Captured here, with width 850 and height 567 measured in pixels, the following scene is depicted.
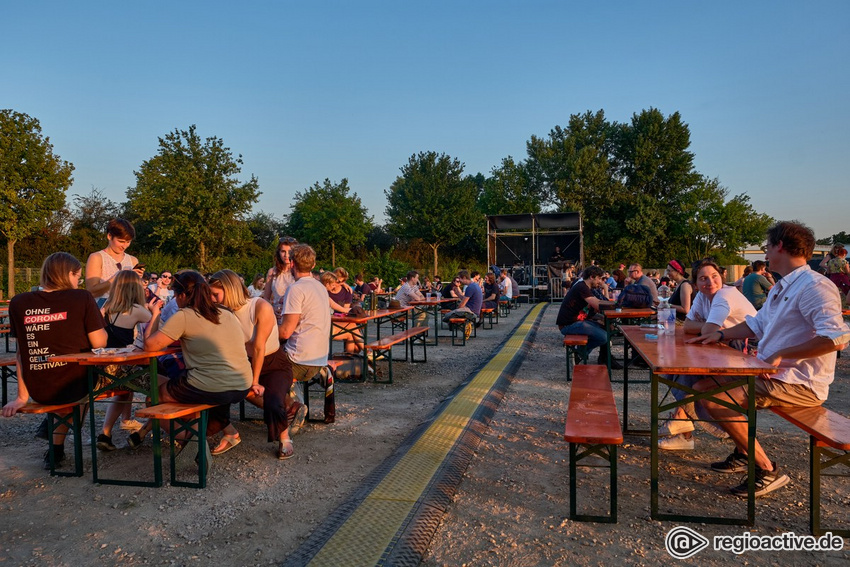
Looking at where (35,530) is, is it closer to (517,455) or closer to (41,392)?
(41,392)

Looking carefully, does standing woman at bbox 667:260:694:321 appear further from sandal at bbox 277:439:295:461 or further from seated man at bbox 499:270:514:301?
seated man at bbox 499:270:514:301

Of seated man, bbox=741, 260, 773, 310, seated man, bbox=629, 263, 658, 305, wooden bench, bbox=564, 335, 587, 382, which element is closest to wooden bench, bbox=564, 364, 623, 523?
wooden bench, bbox=564, 335, 587, 382

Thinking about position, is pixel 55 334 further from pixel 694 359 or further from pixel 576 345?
pixel 576 345

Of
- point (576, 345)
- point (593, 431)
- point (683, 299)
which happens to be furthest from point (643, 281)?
point (593, 431)

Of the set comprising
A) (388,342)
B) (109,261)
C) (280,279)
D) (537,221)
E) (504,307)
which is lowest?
(504,307)

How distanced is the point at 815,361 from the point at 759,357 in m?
0.27

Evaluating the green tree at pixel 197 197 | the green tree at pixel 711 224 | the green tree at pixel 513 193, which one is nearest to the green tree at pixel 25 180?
the green tree at pixel 197 197

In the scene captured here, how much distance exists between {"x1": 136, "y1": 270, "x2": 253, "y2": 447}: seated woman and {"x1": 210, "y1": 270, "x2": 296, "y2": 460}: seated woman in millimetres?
311

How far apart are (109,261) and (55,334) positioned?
53.5 inches

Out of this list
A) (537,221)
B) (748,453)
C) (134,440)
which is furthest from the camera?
(537,221)

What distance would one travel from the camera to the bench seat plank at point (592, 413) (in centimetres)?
290

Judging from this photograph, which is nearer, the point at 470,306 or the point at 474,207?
the point at 470,306

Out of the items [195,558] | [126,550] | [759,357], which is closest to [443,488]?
[195,558]

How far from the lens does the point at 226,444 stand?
4.26m
